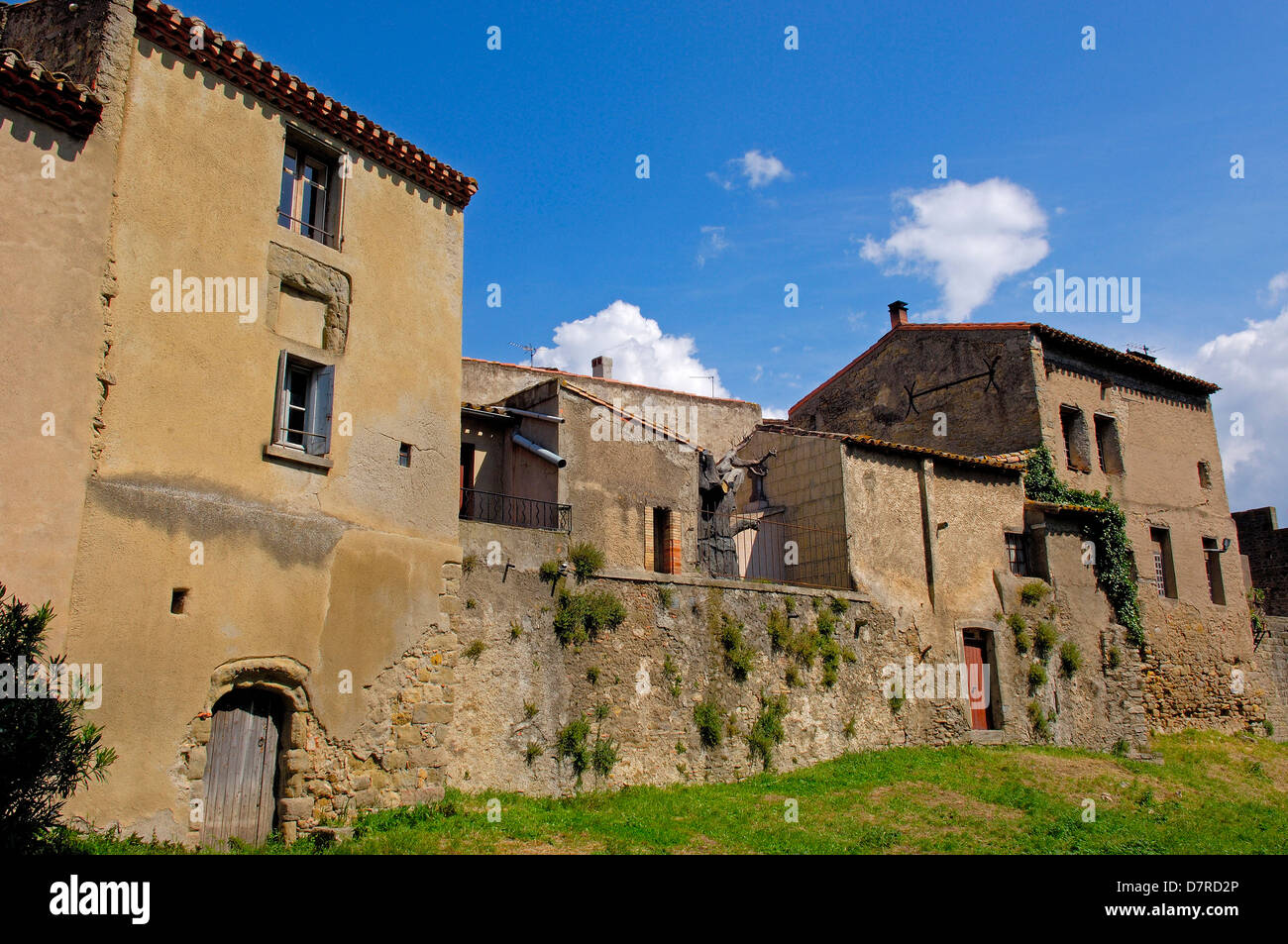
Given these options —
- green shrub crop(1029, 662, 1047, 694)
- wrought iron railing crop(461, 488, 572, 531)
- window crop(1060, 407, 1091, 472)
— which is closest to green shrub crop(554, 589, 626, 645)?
wrought iron railing crop(461, 488, 572, 531)

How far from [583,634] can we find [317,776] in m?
4.85

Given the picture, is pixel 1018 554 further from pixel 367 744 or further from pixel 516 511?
pixel 367 744

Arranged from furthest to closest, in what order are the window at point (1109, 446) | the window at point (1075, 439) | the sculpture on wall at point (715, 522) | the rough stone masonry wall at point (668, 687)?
1. the window at point (1109, 446)
2. the window at point (1075, 439)
3. the sculpture on wall at point (715, 522)
4. the rough stone masonry wall at point (668, 687)

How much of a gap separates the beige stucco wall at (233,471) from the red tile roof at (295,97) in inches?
8.4

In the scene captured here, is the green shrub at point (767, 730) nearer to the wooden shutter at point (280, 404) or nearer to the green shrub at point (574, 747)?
the green shrub at point (574, 747)

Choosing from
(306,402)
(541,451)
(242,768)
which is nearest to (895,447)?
(541,451)

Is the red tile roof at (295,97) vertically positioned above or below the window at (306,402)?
above

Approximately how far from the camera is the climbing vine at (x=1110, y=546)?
22969 millimetres

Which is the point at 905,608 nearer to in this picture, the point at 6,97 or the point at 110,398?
the point at 110,398

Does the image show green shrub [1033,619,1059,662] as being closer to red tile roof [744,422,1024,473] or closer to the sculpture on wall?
red tile roof [744,422,1024,473]

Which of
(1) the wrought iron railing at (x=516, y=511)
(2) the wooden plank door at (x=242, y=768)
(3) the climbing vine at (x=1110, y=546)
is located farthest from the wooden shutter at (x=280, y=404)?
(3) the climbing vine at (x=1110, y=546)

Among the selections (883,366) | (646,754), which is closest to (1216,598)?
(883,366)

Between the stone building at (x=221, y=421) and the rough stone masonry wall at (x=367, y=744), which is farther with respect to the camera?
the rough stone masonry wall at (x=367, y=744)

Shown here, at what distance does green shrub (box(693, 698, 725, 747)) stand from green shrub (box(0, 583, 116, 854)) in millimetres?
9514
